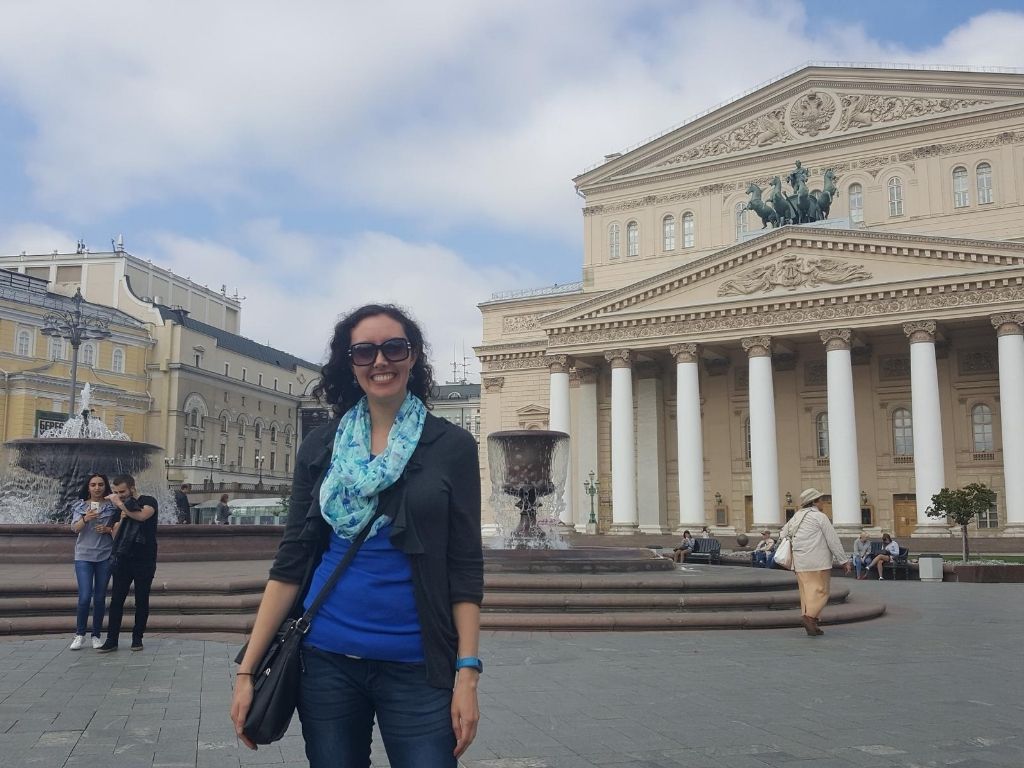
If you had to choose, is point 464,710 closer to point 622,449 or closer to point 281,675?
point 281,675

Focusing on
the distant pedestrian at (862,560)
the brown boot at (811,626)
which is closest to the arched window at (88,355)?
the distant pedestrian at (862,560)

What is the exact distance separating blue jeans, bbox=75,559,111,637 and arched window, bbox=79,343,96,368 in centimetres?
5501

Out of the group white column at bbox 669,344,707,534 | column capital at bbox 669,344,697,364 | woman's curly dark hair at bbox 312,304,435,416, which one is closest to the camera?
woman's curly dark hair at bbox 312,304,435,416

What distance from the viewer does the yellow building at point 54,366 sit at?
55688 millimetres

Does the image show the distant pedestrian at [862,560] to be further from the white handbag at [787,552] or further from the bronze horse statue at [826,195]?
the bronze horse statue at [826,195]

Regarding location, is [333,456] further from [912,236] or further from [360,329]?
[912,236]

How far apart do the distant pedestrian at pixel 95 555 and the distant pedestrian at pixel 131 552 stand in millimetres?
100

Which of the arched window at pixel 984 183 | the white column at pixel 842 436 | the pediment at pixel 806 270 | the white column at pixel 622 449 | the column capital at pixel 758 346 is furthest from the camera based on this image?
the arched window at pixel 984 183

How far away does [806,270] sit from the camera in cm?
3812

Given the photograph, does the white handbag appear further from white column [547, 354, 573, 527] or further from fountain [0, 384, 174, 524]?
white column [547, 354, 573, 527]

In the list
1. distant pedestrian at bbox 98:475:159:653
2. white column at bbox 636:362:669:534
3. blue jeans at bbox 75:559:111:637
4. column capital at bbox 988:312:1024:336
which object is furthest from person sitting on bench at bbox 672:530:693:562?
blue jeans at bbox 75:559:111:637

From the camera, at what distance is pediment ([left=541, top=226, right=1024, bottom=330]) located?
35.2m

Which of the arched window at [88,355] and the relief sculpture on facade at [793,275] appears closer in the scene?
the relief sculpture on facade at [793,275]

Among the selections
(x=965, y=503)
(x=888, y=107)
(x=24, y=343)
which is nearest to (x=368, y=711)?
(x=965, y=503)
